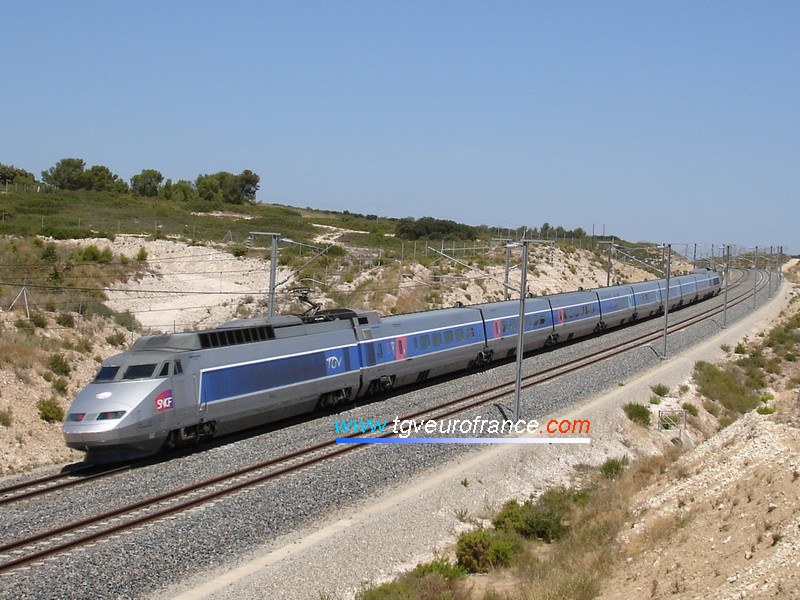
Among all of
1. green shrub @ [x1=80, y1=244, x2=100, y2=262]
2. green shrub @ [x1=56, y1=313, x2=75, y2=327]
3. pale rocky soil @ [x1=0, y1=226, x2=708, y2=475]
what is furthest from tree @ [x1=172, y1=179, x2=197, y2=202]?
green shrub @ [x1=56, y1=313, x2=75, y2=327]

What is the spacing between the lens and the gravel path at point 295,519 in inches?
568

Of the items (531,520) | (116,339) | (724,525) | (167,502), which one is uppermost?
(116,339)

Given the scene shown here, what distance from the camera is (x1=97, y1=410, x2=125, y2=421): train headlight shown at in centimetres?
1962

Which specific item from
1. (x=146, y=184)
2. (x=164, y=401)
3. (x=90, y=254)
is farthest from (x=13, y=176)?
(x=164, y=401)

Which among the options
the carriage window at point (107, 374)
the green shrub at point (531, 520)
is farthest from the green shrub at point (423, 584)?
the carriage window at point (107, 374)

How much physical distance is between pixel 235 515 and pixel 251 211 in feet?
311

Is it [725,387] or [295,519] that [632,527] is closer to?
[295,519]

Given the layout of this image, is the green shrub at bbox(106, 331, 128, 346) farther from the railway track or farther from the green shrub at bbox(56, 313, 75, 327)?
the railway track

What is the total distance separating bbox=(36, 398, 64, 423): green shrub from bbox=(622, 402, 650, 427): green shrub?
20795 millimetres

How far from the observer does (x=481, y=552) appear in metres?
16.8

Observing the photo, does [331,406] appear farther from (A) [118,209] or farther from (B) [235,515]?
(A) [118,209]

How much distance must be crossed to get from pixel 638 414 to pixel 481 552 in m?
15.9

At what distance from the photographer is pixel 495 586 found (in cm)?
1584

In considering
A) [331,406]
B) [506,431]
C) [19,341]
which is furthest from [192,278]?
[506,431]
